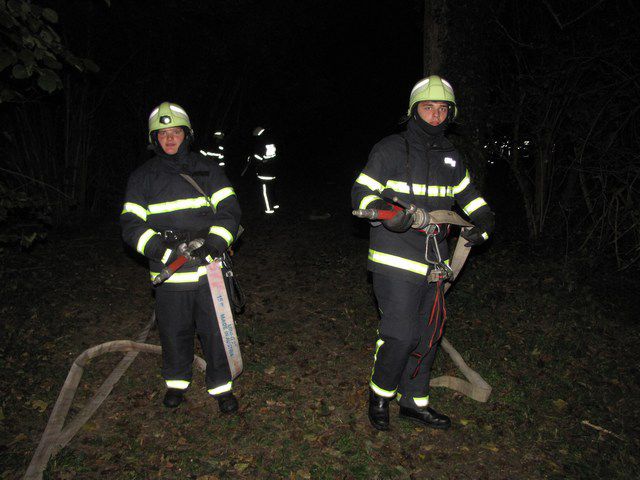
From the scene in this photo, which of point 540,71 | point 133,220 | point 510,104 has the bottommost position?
point 133,220

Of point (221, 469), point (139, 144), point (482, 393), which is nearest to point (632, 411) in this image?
point (482, 393)

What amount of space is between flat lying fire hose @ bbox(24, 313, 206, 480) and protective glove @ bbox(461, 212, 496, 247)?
2917mm

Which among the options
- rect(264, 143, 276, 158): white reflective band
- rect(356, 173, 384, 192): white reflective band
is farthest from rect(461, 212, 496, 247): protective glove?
rect(264, 143, 276, 158): white reflective band

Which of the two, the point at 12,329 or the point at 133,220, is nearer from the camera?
the point at 133,220

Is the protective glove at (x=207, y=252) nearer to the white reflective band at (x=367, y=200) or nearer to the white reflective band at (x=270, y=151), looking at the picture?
the white reflective band at (x=367, y=200)

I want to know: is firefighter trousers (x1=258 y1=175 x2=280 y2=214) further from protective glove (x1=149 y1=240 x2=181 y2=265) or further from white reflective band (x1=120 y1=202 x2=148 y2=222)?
protective glove (x1=149 y1=240 x2=181 y2=265)

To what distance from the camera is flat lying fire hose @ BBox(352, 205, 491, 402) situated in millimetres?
3102

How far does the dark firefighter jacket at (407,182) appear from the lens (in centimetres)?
332

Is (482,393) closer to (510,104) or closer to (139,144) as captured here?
(510,104)

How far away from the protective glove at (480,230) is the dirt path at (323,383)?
5.51ft

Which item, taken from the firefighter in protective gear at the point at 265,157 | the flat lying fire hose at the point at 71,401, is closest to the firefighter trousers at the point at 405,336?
the flat lying fire hose at the point at 71,401

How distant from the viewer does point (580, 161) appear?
652 cm

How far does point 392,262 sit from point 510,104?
5.31m

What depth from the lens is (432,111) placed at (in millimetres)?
3328
